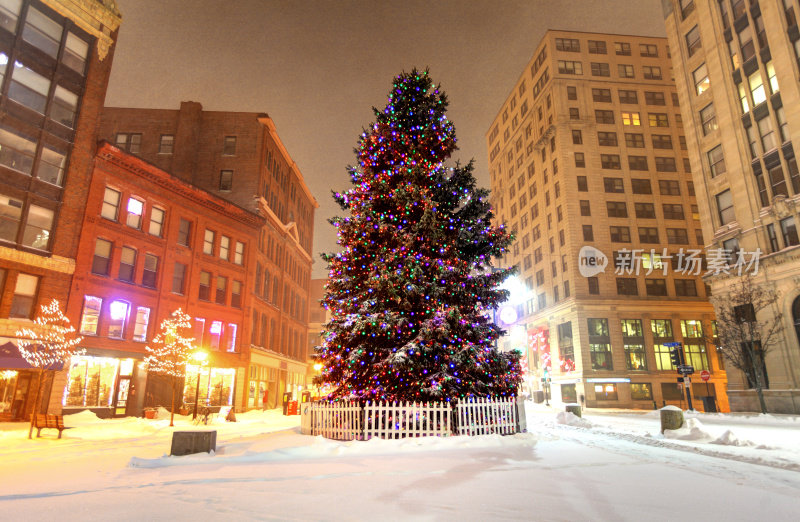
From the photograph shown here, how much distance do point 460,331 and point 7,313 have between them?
894 inches

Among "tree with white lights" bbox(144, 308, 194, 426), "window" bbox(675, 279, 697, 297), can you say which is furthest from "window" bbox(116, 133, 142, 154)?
"window" bbox(675, 279, 697, 297)

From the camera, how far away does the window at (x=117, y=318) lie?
2789 centimetres

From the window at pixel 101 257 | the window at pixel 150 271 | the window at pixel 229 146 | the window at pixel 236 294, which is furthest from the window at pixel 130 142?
the window at pixel 101 257

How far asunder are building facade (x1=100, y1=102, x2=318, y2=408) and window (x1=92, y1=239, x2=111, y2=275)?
12.0 meters

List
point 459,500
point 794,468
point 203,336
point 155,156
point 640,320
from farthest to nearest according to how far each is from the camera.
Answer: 1. point 640,320
2. point 155,156
3. point 203,336
4. point 794,468
5. point 459,500

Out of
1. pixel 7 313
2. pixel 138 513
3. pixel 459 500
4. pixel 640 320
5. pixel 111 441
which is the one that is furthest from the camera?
pixel 640 320

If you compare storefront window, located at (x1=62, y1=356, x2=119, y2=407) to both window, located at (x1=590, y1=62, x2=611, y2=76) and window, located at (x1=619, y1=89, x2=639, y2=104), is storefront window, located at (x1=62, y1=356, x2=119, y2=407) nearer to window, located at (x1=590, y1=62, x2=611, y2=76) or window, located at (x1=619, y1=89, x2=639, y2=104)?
window, located at (x1=619, y1=89, x2=639, y2=104)

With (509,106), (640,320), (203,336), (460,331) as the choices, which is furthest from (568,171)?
(460,331)

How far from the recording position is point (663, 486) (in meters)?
7.75

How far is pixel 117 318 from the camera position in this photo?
92.9 ft

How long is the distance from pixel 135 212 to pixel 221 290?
8.97 meters

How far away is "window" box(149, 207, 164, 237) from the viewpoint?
1247 inches

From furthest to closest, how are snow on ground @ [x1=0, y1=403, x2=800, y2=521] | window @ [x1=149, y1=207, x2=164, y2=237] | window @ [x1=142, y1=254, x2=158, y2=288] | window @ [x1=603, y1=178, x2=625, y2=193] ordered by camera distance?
window @ [x1=603, y1=178, x2=625, y2=193] < window @ [x1=149, y1=207, x2=164, y2=237] < window @ [x1=142, y1=254, x2=158, y2=288] < snow on ground @ [x1=0, y1=403, x2=800, y2=521]

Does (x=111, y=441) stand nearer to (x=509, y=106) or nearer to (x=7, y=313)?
(x=7, y=313)
